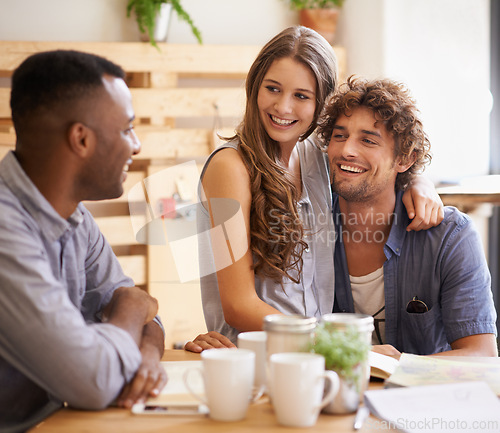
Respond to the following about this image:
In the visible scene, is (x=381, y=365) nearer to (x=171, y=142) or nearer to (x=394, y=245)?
(x=394, y=245)

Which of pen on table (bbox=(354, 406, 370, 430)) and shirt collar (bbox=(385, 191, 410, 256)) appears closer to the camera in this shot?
pen on table (bbox=(354, 406, 370, 430))

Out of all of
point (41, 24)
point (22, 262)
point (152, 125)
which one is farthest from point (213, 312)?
point (41, 24)

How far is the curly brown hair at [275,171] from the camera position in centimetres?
176

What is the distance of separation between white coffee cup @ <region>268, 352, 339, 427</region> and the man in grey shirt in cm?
26

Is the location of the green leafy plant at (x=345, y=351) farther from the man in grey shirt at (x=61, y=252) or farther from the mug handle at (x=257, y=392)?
the man in grey shirt at (x=61, y=252)

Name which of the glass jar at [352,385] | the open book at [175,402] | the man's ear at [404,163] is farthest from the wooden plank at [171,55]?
the glass jar at [352,385]

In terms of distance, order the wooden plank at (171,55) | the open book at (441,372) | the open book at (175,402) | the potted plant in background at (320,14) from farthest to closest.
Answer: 1. the potted plant in background at (320,14)
2. the wooden plank at (171,55)
3. the open book at (441,372)
4. the open book at (175,402)

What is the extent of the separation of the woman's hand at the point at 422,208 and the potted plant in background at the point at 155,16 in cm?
207

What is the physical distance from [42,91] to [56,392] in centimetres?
54

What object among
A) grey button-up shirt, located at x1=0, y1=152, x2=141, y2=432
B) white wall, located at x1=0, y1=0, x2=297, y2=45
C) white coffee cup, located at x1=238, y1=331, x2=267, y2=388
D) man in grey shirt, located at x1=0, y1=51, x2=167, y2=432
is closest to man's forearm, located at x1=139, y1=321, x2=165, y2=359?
man in grey shirt, located at x1=0, y1=51, x2=167, y2=432

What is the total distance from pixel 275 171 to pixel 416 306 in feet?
1.86

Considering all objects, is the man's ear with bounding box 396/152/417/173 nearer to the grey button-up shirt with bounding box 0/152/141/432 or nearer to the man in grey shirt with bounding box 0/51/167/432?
the man in grey shirt with bounding box 0/51/167/432

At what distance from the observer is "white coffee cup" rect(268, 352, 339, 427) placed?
3.16 feet

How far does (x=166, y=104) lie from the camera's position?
12.0 feet
